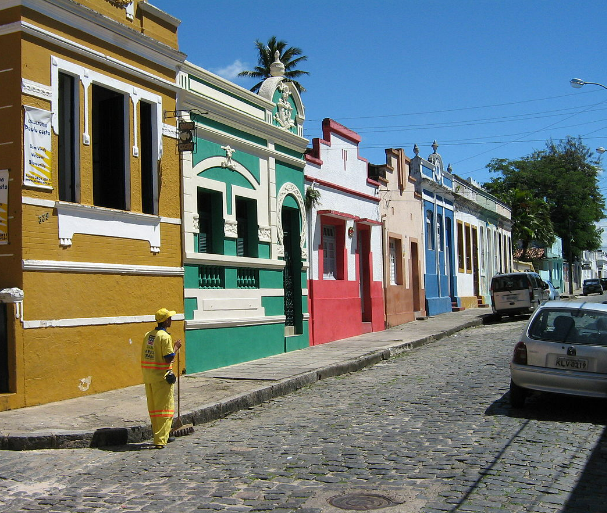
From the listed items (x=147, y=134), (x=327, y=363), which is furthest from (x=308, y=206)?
(x=147, y=134)

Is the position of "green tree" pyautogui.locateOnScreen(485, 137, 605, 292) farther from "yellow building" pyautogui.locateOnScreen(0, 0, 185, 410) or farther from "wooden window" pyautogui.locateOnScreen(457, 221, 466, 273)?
"yellow building" pyautogui.locateOnScreen(0, 0, 185, 410)

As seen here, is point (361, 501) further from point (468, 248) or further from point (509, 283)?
point (468, 248)

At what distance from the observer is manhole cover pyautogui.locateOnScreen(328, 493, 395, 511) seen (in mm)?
5566

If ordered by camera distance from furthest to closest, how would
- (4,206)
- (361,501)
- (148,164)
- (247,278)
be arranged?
1. (247,278)
2. (148,164)
3. (4,206)
4. (361,501)

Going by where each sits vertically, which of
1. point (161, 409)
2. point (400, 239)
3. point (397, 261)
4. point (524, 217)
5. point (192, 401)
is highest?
point (524, 217)

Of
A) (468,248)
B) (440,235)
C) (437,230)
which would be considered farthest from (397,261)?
(468,248)

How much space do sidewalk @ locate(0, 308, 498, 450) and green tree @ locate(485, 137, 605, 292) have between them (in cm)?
4503

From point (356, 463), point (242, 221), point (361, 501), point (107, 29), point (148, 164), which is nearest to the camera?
point (361, 501)

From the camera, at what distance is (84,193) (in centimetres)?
1072

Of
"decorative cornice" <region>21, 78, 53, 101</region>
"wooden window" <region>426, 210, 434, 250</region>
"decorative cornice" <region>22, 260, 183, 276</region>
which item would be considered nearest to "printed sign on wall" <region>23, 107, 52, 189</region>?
"decorative cornice" <region>21, 78, 53, 101</region>

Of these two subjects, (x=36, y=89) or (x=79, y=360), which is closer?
(x=36, y=89)

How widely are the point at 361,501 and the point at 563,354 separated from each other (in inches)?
178

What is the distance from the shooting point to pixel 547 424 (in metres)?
8.62

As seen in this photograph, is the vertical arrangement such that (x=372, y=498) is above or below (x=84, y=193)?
below
